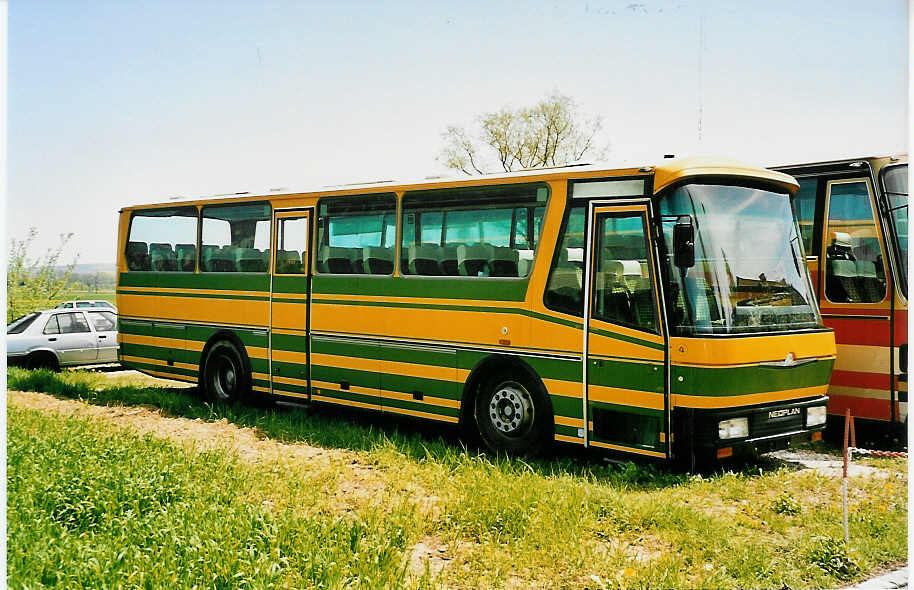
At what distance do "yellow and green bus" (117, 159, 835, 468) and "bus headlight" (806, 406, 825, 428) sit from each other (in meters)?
0.02

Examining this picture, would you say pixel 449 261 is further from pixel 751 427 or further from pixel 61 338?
pixel 61 338

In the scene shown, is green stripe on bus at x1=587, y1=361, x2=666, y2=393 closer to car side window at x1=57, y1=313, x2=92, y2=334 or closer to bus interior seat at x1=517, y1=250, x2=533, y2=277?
bus interior seat at x1=517, y1=250, x2=533, y2=277

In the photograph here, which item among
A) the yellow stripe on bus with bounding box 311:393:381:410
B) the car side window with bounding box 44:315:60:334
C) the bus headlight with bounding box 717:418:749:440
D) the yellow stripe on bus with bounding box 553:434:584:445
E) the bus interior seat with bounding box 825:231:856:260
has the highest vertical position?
the bus interior seat with bounding box 825:231:856:260

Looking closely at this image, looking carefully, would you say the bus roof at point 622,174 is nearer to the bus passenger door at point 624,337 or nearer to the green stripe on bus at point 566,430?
the bus passenger door at point 624,337

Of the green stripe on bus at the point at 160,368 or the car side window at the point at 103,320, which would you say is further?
the car side window at the point at 103,320

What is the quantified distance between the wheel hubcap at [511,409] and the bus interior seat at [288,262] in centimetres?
382

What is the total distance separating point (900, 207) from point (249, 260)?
832 centimetres

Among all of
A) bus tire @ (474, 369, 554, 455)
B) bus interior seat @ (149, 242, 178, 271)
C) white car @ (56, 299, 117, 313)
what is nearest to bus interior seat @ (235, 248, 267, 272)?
bus interior seat @ (149, 242, 178, 271)

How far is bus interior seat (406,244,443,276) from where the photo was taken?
34.6ft

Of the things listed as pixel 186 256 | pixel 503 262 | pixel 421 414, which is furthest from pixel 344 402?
pixel 186 256

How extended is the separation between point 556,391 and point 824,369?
258 cm

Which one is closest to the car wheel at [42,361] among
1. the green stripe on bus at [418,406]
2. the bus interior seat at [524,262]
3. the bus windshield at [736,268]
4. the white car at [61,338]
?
the white car at [61,338]

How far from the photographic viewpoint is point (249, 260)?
13273 millimetres

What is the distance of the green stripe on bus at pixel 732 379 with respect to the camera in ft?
26.7
